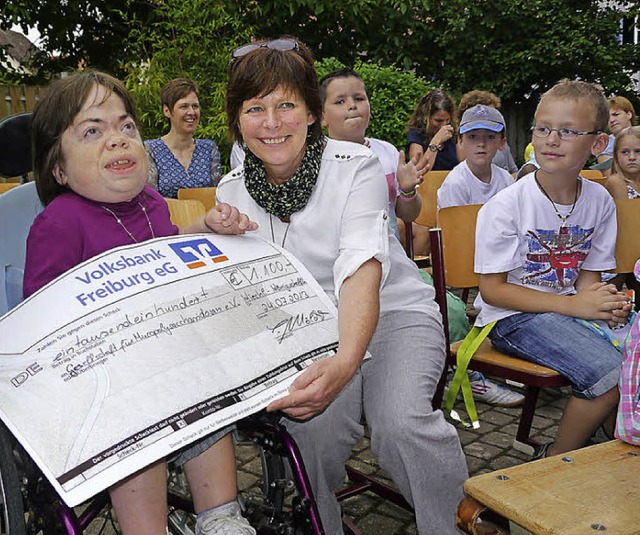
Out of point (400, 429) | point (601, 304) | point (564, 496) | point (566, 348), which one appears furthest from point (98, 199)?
point (601, 304)

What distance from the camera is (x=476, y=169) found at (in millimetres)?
4387

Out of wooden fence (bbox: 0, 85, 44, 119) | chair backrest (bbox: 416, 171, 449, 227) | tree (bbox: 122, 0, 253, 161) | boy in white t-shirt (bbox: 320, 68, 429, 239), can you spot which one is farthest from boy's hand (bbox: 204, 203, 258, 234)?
wooden fence (bbox: 0, 85, 44, 119)

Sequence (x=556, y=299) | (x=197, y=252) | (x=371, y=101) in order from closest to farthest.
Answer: (x=197, y=252), (x=556, y=299), (x=371, y=101)

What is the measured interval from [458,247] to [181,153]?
3.15 metres

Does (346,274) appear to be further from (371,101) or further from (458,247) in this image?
(371,101)

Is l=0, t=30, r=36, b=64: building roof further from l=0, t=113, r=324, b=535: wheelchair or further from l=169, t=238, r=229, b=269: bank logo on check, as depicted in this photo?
l=169, t=238, r=229, b=269: bank logo on check

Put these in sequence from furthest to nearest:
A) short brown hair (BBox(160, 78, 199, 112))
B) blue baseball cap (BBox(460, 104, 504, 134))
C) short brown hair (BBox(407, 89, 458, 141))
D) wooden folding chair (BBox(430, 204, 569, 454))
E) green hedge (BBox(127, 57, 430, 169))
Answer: green hedge (BBox(127, 57, 430, 169)) < short brown hair (BBox(407, 89, 458, 141)) < short brown hair (BBox(160, 78, 199, 112)) < blue baseball cap (BBox(460, 104, 504, 134)) < wooden folding chair (BBox(430, 204, 569, 454))

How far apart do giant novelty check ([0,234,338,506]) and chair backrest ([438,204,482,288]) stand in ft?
3.99

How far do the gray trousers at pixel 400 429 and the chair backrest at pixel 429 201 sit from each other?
2414mm

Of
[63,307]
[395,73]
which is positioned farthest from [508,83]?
[63,307]

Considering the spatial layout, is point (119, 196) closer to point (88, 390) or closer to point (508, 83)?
point (88, 390)

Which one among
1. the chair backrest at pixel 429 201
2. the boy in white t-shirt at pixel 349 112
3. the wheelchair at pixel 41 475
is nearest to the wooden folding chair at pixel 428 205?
the chair backrest at pixel 429 201

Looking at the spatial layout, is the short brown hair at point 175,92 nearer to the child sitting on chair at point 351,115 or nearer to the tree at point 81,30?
the child sitting on chair at point 351,115

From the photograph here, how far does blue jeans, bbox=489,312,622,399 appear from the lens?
253cm
